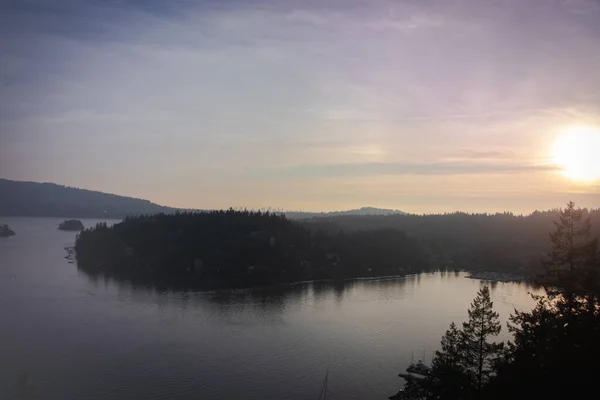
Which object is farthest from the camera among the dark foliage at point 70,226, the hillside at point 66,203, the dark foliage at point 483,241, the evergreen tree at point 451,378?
the hillside at point 66,203

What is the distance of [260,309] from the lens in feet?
119

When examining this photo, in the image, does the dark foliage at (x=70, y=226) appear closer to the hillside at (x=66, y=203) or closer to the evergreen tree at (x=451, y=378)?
the hillside at (x=66, y=203)

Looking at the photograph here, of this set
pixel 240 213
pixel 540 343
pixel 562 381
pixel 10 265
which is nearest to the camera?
pixel 562 381

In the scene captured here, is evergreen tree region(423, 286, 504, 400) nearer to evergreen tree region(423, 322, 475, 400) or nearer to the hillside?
evergreen tree region(423, 322, 475, 400)

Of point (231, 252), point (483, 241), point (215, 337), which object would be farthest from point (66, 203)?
point (215, 337)

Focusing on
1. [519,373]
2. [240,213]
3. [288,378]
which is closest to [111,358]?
[288,378]

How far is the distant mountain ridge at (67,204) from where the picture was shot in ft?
441

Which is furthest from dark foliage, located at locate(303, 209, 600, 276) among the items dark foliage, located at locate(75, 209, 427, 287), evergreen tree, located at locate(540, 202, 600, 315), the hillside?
the hillside

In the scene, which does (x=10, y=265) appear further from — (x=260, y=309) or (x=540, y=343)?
(x=540, y=343)

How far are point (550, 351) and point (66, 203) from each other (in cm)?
17291

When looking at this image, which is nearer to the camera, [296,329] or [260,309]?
[296,329]

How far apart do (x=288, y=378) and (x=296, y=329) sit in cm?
869

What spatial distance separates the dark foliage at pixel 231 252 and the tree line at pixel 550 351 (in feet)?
118

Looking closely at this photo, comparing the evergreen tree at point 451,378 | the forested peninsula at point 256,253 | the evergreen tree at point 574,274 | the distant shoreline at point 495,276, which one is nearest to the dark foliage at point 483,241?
the forested peninsula at point 256,253
